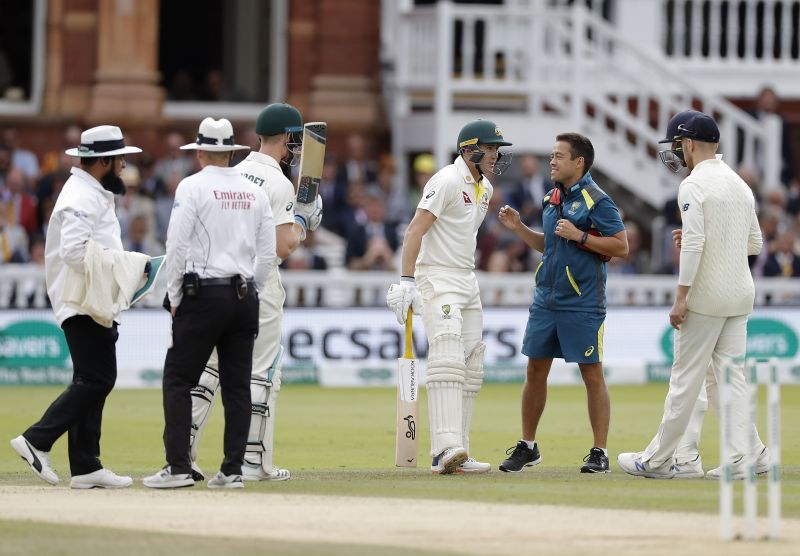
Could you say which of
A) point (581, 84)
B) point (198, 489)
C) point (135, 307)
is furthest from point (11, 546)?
point (581, 84)

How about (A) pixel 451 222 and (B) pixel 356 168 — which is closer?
(A) pixel 451 222

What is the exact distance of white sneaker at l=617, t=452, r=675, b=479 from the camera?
1118 centimetres

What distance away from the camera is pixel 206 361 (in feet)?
33.6

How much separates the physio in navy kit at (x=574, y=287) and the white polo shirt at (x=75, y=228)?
2610 millimetres

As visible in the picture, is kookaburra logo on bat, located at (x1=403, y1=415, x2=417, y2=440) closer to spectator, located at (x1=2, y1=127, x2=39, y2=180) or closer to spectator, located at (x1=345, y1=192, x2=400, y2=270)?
spectator, located at (x1=345, y1=192, x2=400, y2=270)

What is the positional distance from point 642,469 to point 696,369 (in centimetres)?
72

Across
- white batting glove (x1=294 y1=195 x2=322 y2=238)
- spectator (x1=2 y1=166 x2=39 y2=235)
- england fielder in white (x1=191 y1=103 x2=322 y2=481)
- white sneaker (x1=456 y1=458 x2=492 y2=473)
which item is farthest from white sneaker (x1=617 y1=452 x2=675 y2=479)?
spectator (x1=2 y1=166 x2=39 y2=235)

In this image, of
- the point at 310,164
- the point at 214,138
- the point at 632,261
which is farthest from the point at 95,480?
the point at 632,261

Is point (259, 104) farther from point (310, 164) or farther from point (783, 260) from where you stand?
point (310, 164)

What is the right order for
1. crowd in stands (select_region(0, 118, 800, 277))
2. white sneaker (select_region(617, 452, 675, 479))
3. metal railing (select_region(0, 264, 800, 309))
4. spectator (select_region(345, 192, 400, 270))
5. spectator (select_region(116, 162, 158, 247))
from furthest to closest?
1. spectator (select_region(345, 192, 400, 270))
2. crowd in stands (select_region(0, 118, 800, 277))
3. spectator (select_region(116, 162, 158, 247))
4. metal railing (select_region(0, 264, 800, 309))
5. white sneaker (select_region(617, 452, 675, 479))

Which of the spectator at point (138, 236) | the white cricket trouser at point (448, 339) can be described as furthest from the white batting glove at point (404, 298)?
the spectator at point (138, 236)

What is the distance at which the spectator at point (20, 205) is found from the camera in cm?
2131

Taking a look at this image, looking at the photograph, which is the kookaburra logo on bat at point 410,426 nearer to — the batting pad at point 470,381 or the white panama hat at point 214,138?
the batting pad at point 470,381

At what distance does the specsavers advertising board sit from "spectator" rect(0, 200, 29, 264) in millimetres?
1405
